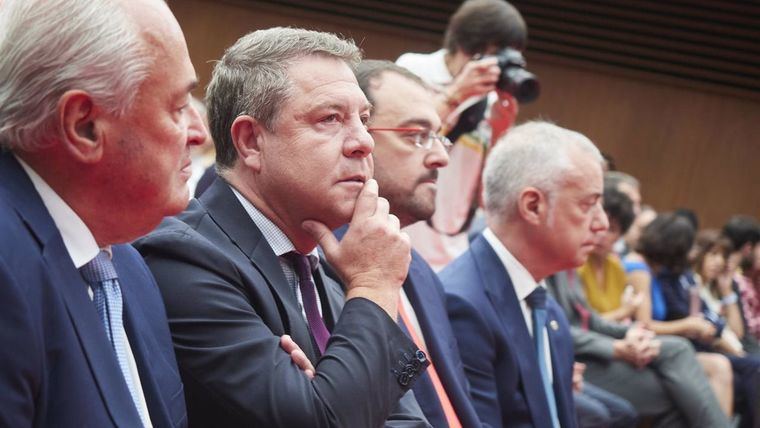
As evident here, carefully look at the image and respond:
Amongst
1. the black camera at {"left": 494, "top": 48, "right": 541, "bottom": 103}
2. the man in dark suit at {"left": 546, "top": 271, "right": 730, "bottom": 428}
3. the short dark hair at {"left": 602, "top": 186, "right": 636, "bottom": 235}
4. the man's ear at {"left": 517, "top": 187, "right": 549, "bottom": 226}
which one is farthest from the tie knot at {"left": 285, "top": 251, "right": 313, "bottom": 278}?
the short dark hair at {"left": 602, "top": 186, "right": 636, "bottom": 235}

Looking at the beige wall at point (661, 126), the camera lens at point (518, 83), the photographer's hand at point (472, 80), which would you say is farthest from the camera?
the beige wall at point (661, 126)

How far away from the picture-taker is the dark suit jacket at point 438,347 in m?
2.35

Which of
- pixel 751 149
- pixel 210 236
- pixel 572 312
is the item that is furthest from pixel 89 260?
pixel 751 149

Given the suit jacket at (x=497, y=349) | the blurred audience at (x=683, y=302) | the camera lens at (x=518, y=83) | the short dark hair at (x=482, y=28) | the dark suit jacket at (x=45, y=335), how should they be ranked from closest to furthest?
the dark suit jacket at (x=45, y=335)
the suit jacket at (x=497, y=349)
the camera lens at (x=518, y=83)
the short dark hair at (x=482, y=28)
the blurred audience at (x=683, y=302)

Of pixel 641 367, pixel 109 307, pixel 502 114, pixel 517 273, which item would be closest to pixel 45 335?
pixel 109 307

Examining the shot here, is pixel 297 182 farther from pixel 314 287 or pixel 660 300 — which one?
pixel 660 300

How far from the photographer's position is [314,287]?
1.88m

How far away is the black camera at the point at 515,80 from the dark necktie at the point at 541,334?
78 cm

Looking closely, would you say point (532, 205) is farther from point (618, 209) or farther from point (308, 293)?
point (618, 209)

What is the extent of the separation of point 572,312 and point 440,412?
210 cm

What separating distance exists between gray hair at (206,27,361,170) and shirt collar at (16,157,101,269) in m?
0.55

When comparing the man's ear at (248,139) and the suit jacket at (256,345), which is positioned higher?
the man's ear at (248,139)

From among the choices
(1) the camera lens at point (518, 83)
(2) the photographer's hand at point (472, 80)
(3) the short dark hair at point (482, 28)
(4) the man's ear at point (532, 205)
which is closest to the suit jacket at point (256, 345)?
(4) the man's ear at point (532, 205)

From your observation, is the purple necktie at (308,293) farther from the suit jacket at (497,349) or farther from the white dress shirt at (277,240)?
the suit jacket at (497,349)
